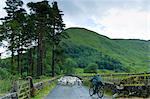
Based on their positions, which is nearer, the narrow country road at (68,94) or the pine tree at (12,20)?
the narrow country road at (68,94)

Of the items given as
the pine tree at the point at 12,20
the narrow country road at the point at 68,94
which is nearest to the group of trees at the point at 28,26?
the pine tree at the point at 12,20

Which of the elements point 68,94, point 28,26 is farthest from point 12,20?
point 68,94

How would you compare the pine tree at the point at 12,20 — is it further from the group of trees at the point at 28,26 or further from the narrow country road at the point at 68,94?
the narrow country road at the point at 68,94

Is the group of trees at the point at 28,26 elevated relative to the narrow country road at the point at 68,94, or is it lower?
elevated

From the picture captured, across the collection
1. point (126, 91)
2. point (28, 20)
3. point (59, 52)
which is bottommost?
point (126, 91)

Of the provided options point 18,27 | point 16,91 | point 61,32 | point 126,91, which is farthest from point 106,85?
point 61,32

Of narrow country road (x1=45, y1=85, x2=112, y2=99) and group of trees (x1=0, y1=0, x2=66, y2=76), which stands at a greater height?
group of trees (x1=0, y1=0, x2=66, y2=76)

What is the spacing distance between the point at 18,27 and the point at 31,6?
4.25 metres

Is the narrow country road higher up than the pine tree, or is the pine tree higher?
the pine tree

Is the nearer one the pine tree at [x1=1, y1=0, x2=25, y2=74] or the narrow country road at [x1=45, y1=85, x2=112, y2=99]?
the narrow country road at [x1=45, y1=85, x2=112, y2=99]

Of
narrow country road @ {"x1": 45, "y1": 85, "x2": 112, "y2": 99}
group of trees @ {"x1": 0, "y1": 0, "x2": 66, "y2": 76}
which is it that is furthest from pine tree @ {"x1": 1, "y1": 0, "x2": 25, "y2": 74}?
narrow country road @ {"x1": 45, "y1": 85, "x2": 112, "y2": 99}

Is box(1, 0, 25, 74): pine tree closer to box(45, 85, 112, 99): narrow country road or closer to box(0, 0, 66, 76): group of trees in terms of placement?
box(0, 0, 66, 76): group of trees

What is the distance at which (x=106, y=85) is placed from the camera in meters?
39.6

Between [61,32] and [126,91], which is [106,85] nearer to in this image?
[126,91]
